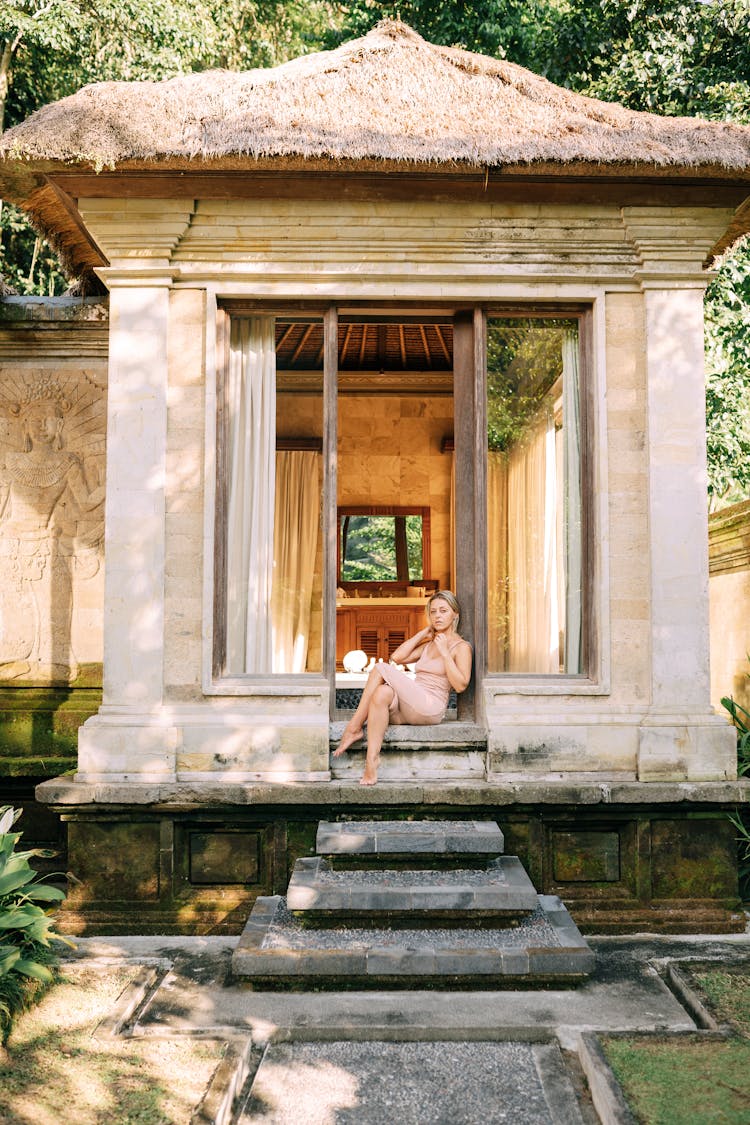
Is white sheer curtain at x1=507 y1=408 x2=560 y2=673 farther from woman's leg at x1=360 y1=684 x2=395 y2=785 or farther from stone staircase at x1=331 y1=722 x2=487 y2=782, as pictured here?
woman's leg at x1=360 y1=684 x2=395 y2=785

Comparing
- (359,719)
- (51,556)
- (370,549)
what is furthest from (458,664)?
(370,549)

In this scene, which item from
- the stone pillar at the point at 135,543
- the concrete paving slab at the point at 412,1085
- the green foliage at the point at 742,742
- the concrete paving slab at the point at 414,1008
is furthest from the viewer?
the green foliage at the point at 742,742

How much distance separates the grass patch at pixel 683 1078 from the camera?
3299 millimetres

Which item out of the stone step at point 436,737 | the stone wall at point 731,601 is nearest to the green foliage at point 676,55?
the stone wall at point 731,601

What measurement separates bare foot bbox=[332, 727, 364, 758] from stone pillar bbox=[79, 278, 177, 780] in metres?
0.96

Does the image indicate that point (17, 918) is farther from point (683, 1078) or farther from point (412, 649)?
point (683, 1078)

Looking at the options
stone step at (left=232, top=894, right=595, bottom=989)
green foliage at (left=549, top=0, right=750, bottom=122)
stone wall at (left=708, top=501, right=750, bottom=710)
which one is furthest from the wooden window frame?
green foliage at (left=549, top=0, right=750, bottom=122)

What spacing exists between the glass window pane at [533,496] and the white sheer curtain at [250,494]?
1422 millimetres

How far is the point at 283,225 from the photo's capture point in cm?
562

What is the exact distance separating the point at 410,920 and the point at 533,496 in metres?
2.86

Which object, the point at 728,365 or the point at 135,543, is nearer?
the point at 135,543

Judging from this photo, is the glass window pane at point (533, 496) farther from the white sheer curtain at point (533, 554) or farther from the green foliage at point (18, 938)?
the green foliage at point (18, 938)

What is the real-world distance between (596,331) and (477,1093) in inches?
165

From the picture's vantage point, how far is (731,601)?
8.25m
